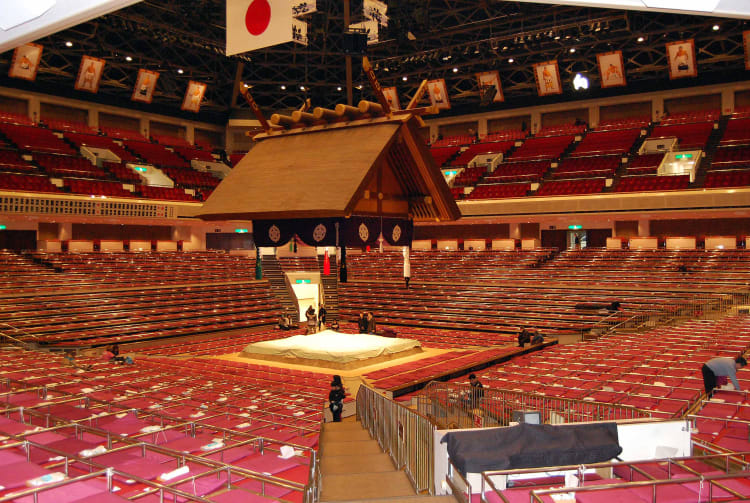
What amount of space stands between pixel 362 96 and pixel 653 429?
94.2 feet

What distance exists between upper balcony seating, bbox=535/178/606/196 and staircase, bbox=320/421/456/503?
18322 mm

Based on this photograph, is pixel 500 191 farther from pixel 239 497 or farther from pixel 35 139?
pixel 239 497

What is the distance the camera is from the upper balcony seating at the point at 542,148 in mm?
27516

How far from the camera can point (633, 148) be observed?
25672mm

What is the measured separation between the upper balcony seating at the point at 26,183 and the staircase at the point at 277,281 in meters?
8.39

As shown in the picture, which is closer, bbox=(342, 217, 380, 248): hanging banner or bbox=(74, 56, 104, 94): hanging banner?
bbox=(342, 217, 380, 248): hanging banner

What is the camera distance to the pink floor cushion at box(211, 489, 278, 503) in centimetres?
343

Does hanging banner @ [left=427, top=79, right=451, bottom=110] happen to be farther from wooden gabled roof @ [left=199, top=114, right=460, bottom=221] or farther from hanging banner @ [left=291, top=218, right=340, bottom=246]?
hanging banner @ [left=291, top=218, right=340, bottom=246]

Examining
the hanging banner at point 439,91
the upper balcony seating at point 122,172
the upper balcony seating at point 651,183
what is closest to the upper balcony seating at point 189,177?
the upper balcony seating at point 122,172

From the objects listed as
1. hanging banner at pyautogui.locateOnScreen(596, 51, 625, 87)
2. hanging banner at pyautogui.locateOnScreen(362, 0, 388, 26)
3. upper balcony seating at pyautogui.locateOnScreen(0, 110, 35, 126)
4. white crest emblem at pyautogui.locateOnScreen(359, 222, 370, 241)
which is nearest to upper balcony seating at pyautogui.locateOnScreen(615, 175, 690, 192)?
hanging banner at pyautogui.locateOnScreen(596, 51, 625, 87)

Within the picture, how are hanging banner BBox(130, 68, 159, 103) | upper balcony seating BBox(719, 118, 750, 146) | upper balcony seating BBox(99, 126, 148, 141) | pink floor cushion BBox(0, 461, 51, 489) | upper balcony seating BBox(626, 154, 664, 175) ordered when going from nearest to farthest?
pink floor cushion BBox(0, 461, 51, 489)
upper balcony seating BBox(719, 118, 750, 146)
upper balcony seating BBox(626, 154, 664, 175)
hanging banner BBox(130, 68, 159, 103)
upper balcony seating BBox(99, 126, 148, 141)

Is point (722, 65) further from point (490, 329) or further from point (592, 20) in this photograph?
point (490, 329)

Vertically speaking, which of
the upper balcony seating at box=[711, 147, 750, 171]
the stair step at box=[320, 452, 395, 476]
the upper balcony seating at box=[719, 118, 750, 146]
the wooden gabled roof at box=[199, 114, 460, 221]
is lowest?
the stair step at box=[320, 452, 395, 476]

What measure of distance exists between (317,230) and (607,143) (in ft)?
72.7
